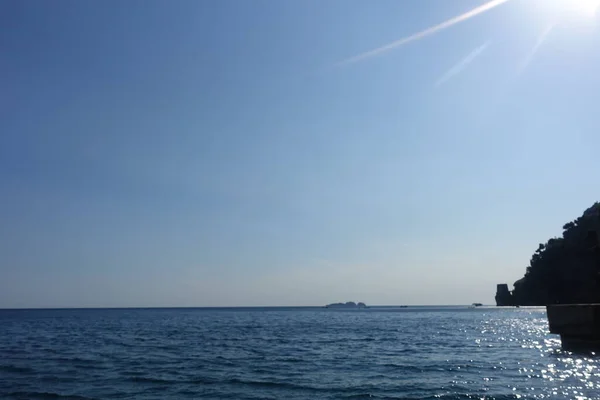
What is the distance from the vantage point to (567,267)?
13625 centimetres

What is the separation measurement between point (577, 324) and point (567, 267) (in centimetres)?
11517

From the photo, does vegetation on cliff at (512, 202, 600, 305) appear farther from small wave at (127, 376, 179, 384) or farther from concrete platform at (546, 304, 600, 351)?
small wave at (127, 376, 179, 384)

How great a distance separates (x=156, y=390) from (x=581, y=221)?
13556 cm

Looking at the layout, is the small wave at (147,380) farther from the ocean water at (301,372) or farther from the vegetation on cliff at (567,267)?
the vegetation on cliff at (567,267)

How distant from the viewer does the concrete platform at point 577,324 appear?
33.4 metres

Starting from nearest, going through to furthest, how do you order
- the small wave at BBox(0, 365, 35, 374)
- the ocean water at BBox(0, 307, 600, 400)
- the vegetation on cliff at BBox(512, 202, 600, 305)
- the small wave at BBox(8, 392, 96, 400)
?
the small wave at BBox(8, 392, 96, 400) → the ocean water at BBox(0, 307, 600, 400) → the small wave at BBox(0, 365, 35, 374) → the vegetation on cliff at BBox(512, 202, 600, 305)

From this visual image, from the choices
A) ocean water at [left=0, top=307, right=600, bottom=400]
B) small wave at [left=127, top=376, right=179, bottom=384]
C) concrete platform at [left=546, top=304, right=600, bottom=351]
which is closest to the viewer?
ocean water at [left=0, top=307, right=600, bottom=400]

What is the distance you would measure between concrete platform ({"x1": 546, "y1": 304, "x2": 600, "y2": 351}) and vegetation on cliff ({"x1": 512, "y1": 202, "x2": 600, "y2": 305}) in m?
86.6

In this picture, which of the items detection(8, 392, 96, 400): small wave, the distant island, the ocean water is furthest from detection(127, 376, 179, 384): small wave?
the distant island

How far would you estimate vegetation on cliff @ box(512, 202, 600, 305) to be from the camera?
122 meters

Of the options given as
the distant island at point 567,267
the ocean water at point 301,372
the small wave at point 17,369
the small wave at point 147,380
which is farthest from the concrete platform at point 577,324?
the distant island at point 567,267

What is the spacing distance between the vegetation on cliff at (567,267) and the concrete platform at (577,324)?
8660 cm

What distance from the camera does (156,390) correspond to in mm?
22141

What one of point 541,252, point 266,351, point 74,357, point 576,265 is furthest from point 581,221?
point 74,357
